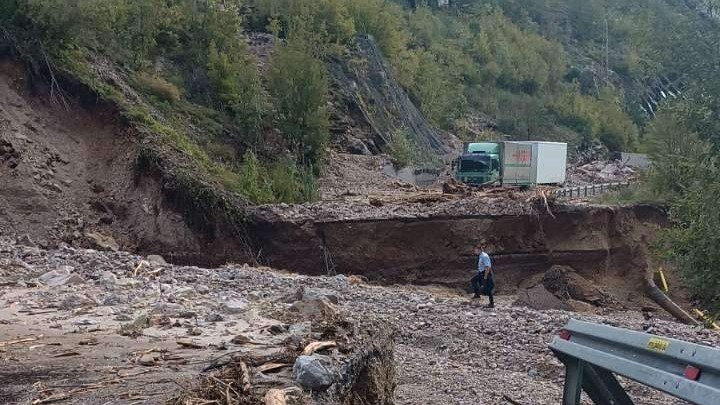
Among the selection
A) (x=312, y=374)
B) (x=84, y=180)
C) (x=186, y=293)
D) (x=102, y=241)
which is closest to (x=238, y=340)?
(x=312, y=374)

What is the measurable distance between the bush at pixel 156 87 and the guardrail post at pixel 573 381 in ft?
86.6

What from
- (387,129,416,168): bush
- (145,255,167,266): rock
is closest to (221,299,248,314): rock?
(145,255,167,266): rock

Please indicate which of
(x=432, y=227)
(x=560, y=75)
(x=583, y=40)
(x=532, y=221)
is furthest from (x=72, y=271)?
(x=583, y=40)

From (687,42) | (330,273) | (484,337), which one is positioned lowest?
(330,273)

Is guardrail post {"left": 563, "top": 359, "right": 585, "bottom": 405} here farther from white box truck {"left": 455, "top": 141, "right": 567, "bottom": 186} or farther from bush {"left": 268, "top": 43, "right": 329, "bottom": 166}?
white box truck {"left": 455, "top": 141, "right": 567, "bottom": 186}

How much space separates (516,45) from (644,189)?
7371 cm

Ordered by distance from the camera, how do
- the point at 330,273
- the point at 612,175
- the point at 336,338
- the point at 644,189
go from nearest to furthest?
the point at 336,338 < the point at 330,273 < the point at 644,189 < the point at 612,175

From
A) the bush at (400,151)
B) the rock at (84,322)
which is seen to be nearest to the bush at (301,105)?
the bush at (400,151)

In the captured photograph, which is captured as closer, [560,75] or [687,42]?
[687,42]

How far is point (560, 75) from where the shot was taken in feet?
328

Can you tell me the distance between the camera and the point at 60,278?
12227mm

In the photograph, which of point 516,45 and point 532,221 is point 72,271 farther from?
point 516,45

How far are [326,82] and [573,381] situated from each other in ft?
111

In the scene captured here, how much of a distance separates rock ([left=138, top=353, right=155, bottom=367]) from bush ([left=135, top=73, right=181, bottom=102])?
23502mm
